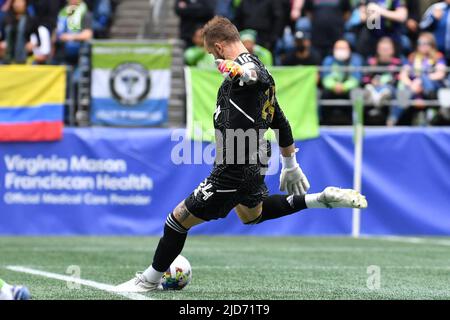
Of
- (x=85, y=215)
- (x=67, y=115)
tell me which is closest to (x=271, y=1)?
(x=67, y=115)

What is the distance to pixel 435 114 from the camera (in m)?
15.7

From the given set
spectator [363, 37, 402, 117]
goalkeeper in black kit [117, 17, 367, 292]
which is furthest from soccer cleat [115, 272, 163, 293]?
spectator [363, 37, 402, 117]

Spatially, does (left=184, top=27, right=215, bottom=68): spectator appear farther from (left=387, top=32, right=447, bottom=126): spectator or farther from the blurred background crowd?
(left=387, top=32, right=447, bottom=126): spectator

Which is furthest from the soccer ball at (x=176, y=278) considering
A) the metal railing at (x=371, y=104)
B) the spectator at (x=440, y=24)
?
the spectator at (x=440, y=24)

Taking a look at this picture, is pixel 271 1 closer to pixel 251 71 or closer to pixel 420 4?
pixel 420 4

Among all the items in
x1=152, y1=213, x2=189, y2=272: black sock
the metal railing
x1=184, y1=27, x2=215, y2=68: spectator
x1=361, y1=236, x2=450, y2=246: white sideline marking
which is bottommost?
x1=361, y1=236, x2=450, y2=246: white sideline marking

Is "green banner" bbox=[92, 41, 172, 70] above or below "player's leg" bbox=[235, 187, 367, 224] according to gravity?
above

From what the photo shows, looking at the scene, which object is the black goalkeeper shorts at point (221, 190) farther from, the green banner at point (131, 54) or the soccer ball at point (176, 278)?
the green banner at point (131, 54)

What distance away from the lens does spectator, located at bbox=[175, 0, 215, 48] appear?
1722cm

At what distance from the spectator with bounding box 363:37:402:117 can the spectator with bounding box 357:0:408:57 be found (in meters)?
0.28

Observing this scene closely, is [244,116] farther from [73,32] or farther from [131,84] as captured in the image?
[73,32]

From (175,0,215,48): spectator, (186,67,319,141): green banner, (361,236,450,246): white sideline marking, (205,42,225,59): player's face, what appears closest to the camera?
(205,42,225,59): player's face

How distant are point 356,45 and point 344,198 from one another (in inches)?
372

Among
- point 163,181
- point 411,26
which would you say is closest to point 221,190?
point 163,181
